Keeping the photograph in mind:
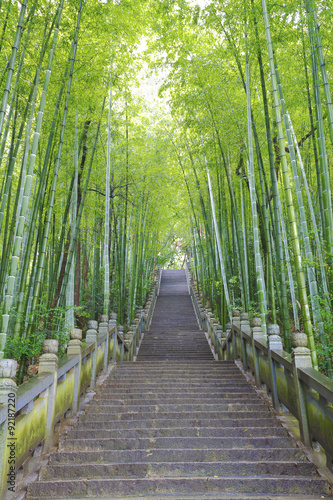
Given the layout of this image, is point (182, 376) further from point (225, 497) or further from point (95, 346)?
point (225, 497)

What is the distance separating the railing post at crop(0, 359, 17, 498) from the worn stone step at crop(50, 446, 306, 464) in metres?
0.44

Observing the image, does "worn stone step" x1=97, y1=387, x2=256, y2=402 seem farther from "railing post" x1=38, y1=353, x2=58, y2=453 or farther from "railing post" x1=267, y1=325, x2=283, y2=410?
"railing post" x1=38, y1=353, x2=58, y2=453

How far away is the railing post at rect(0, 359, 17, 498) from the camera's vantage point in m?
1.65

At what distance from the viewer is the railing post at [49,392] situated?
2.32m

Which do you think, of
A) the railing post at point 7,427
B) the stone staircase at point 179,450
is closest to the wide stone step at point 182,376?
the stone staircase at point 179,450

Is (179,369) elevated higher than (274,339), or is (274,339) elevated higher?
(274,339)

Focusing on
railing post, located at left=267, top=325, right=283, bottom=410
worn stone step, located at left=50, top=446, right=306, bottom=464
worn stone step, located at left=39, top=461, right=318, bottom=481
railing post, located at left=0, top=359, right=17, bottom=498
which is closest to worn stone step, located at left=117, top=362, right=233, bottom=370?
railing post, located at left=267, top=325, right=283, bottom=410

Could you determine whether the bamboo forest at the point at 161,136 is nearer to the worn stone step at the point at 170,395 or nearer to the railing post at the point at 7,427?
the railing post at the point at 7,427

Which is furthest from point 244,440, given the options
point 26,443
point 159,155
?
point 159,155

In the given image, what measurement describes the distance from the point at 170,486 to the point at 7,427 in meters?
0.92

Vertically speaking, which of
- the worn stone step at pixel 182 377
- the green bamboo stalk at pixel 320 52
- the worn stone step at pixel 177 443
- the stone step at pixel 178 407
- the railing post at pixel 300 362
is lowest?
the worn stone step at pixel 177 443

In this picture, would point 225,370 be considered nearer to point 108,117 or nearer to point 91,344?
point 91,344

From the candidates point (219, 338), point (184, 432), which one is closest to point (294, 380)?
point (184, 432)

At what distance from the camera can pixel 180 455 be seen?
213cm
